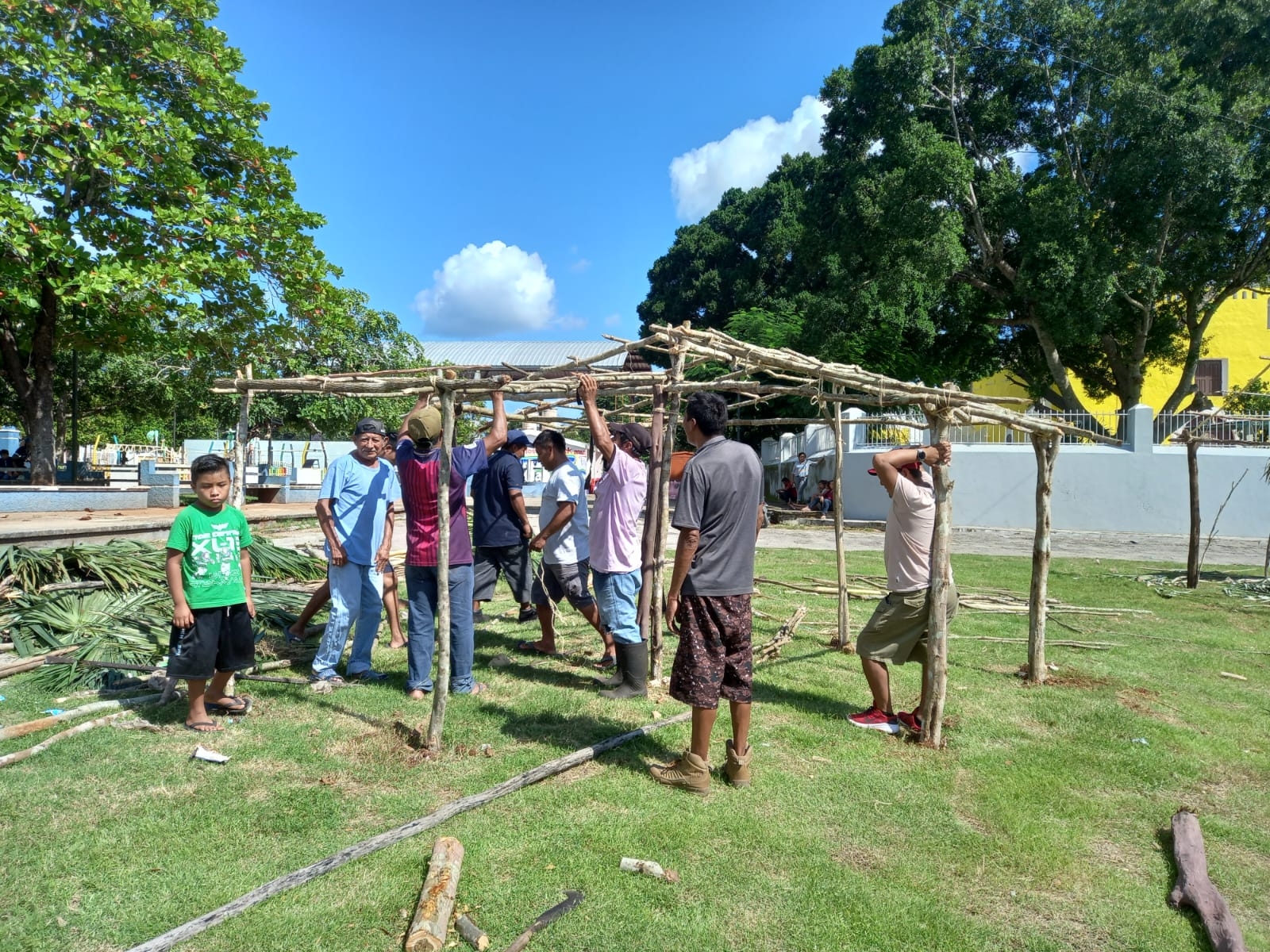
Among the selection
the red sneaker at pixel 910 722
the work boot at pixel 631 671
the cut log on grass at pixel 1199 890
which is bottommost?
the cut log on grass at pixel 1199 890

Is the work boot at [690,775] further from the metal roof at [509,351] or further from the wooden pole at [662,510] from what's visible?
the metal roof at [509,351]

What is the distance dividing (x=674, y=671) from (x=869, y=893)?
1355 millimetres

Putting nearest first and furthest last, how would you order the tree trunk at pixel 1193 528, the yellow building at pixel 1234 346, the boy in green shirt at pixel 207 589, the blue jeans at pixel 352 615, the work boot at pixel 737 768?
the work boot at pixel 737 768
the boy in green shirt at pixel 207 589
the blue jeans at pixel 352 615
the tree trunk at pixel 1193 528
the yellow building at pixel 1234 346

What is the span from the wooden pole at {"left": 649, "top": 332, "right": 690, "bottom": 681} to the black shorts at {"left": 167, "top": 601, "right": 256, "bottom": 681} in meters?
2.58

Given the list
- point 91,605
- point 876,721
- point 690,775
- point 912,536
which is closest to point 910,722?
point 876,721

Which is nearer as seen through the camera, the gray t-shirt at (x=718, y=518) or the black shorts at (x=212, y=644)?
the gray t-shirt at (x=718, y=518)

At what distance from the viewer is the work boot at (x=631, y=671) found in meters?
5.38

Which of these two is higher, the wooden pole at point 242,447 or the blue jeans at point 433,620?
the wooden pole at point 242,447

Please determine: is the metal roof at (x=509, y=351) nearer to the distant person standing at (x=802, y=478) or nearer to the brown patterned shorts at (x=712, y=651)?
Result: the distant person standing at (x=802, y=478)

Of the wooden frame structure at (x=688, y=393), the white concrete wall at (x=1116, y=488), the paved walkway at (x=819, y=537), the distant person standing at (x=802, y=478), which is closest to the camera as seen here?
the wooden frame structure at (x=688, y=393)

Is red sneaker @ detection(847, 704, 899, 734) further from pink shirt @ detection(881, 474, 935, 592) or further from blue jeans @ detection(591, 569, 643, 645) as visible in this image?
blue jeans @ detection(591, 569, 643, 645)

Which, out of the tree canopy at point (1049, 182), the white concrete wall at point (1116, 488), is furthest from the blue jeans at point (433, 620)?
the tree canopy at point (1049, 182)

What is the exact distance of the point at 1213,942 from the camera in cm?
283

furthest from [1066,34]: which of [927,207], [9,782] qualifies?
[9,782]
